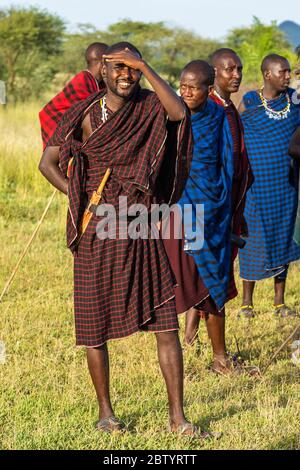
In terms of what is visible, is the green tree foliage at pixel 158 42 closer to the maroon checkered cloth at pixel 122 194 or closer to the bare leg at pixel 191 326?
the bare leg at pixel 191 326

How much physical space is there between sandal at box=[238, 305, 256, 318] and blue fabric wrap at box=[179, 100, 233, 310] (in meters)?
1.34

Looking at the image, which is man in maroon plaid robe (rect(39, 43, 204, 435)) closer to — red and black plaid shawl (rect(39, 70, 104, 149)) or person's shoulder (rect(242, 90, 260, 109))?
red and black plaid shawl (rect(39, 70, 104, 149))

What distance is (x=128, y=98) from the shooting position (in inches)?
171

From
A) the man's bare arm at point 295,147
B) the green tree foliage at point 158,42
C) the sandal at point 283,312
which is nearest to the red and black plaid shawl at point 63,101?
the man's bare arm at point 295,147

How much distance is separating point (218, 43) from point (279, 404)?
2982cm

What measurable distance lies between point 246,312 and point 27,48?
21500 mm

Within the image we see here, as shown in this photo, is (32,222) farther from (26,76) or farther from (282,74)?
(26,76)

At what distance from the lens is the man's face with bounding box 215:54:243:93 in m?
6.17

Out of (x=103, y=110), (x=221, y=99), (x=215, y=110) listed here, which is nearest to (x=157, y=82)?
(x=103, y=110)

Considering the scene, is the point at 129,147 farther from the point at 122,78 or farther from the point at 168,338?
the point at 168,338

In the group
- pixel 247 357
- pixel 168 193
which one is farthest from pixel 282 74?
pixel 168 193

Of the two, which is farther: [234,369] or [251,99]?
[251,99]

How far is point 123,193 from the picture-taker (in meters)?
4.39

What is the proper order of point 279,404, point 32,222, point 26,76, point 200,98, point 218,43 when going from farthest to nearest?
point 218,43 < point 26,76 < point 32,222 < point 200,98 < point 279,404
